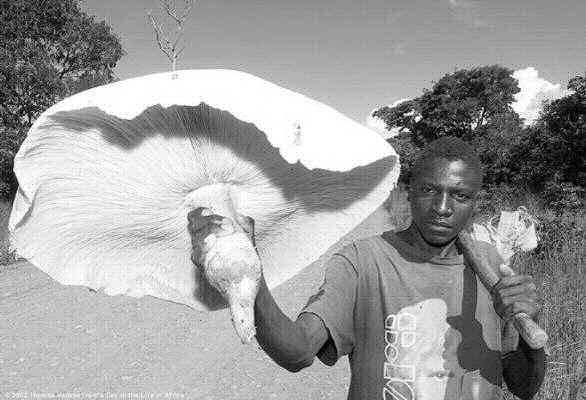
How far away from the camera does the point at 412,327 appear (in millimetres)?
1392

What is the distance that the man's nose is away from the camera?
1357 mm

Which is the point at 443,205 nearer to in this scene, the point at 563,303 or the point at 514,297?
the point at 514,297

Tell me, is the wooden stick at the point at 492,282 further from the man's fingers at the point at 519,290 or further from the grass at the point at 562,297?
the grass at the point at 562,297

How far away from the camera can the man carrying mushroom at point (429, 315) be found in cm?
136

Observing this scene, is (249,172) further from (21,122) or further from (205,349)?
(21,122)

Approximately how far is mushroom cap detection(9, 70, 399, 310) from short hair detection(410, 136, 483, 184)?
303 millimetres

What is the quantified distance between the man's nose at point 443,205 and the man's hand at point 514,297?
12.7 inches

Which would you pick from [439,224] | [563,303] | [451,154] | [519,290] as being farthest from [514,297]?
[563,303]

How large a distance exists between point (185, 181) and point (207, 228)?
19 cm

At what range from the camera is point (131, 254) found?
123 centimetres

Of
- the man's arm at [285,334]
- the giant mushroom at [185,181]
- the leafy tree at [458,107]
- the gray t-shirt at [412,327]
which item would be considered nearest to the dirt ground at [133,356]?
the gray t-shirt at [412,327]

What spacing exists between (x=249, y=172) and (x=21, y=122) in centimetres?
1235

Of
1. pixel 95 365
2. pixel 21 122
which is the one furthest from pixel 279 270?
pixel 21 122

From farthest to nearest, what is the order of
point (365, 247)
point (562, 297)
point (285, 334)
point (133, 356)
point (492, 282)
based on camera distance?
point (133, 356), point (562, 297), point (365, 247), point (492, 282), point (285, 334)
